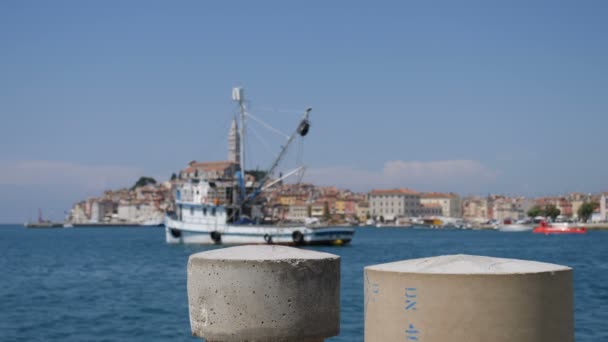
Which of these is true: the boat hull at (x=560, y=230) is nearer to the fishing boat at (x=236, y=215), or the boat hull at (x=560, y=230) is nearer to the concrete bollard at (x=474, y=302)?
the fishing boat at (x=236, y=215)

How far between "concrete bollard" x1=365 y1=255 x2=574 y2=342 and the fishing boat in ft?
184

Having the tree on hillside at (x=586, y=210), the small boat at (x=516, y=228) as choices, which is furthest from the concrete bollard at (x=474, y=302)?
the tree on hillside at (x=586, y=210)

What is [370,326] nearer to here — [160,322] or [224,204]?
[160,322]

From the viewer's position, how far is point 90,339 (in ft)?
55.3

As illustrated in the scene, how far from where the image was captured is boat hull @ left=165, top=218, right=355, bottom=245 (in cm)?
5944

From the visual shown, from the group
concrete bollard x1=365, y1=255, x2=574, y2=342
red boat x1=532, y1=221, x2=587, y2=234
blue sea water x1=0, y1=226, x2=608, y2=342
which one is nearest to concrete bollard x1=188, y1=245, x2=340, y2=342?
concrete bollard x1=365, y1=255, x2=574, y2=342

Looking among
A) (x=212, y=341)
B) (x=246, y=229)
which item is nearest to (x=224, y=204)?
(x=246, y=229)

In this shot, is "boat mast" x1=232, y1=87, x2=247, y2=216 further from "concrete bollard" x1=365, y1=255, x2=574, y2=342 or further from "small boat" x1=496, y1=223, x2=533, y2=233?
"small boat" x1=496, y1=223, x2=533, y2=233

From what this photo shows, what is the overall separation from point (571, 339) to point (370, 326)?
2.31 ft

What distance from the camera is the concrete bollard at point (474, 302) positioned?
2932 mm

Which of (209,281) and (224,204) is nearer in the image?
(209,281)

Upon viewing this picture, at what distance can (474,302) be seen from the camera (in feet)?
9.60

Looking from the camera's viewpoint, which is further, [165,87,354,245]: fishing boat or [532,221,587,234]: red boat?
[532,221,587,234]: red boat

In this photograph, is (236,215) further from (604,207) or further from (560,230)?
(604,207)
